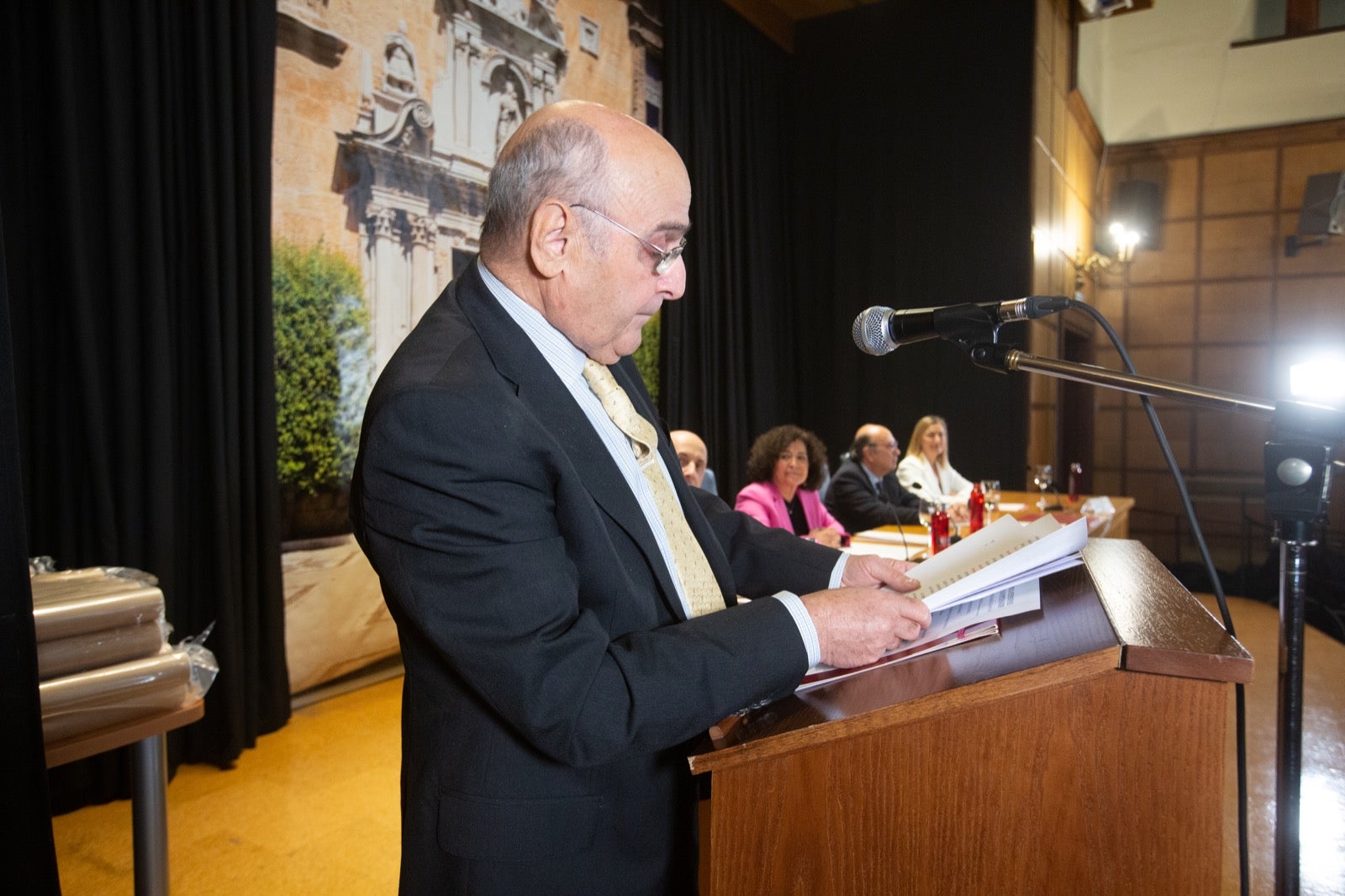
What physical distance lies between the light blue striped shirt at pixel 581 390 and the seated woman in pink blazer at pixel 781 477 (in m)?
2.85

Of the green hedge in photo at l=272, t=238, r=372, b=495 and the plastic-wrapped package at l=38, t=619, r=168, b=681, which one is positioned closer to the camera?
the plastic-wrapped package at l=38, t=619, r=168, b=681

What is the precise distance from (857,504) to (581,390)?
161 inches

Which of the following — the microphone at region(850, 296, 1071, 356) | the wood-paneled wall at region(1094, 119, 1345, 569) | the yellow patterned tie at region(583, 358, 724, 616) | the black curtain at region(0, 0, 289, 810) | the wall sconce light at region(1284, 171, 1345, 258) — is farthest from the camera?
the wood-paneled wall at region(1094, 119, 1345, 569)

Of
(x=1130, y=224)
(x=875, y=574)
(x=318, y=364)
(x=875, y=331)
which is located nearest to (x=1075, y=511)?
(x=318, y=364)

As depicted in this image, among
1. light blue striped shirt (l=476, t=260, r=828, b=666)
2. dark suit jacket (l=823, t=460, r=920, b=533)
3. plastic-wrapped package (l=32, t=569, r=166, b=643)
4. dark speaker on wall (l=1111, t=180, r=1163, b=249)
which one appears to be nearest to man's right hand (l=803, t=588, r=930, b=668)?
light blue striped shirt (l=476, t=260, r=828, b=666)

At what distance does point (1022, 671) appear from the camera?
81cm

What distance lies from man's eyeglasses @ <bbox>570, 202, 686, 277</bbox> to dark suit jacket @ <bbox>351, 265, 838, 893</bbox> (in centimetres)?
16

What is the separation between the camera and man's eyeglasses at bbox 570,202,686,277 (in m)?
1.08

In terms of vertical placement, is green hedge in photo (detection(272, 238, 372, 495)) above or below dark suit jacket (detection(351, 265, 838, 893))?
above

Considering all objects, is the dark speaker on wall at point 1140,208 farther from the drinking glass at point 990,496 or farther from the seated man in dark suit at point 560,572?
the seated man in dark suit at point 560,572

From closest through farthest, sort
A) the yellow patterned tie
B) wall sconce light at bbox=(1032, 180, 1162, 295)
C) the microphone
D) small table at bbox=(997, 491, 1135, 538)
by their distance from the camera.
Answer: the yellow patterned tie → the microphone → small table at bbox=(997, 491, 1135, 538) → wall sconce light at bbox=(1032, 180, 1162, 295)

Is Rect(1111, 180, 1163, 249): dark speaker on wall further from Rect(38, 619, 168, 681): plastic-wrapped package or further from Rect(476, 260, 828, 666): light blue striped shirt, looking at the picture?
Rect(38, 619, 168, 681): plastic-wrapped package

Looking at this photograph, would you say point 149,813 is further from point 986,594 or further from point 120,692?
point 986,594

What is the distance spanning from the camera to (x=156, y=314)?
3.02 m
